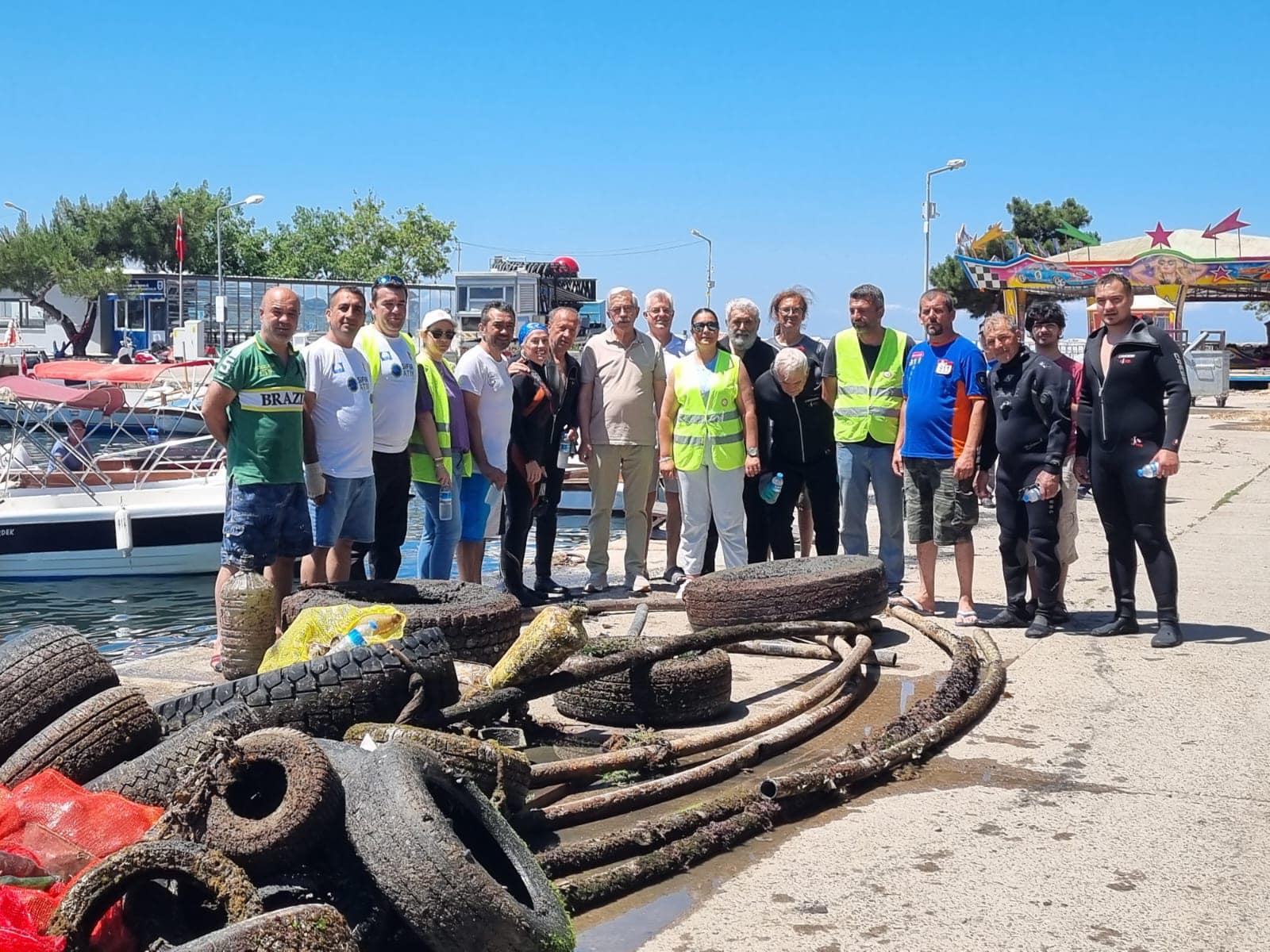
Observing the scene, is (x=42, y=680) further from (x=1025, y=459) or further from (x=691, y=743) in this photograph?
(x=1025, y=459)

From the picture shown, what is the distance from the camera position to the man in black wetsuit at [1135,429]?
7379mm

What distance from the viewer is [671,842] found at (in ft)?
14.4

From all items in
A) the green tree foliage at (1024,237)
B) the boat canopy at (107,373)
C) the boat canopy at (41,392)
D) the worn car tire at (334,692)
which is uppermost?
the green tree foliage at (1024,237)

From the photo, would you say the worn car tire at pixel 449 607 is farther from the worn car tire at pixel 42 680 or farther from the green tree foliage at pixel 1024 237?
the green tree foliage at pixel 1024 237

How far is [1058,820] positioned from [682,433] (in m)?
4.67

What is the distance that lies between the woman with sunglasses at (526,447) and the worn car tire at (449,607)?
6.71 ft

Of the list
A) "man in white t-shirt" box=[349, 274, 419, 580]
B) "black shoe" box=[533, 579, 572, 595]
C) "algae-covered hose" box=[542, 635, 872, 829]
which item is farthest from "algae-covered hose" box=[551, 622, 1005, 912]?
"black shoe" box=[533, 579, 572, 595]

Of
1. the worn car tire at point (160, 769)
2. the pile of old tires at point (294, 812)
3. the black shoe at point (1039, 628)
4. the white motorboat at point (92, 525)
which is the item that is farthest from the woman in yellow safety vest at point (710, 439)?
the white motorboat at point (92, 525)

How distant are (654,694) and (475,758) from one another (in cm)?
166

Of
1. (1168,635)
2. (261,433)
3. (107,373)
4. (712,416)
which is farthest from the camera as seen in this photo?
(107,373)

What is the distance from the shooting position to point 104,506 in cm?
1655

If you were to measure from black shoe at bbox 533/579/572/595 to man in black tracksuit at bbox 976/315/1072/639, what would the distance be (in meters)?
3.17

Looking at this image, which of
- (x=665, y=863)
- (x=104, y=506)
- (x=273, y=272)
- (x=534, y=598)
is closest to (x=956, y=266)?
(x=273, y=272)

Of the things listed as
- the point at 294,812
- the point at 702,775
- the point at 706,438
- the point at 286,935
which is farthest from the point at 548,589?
the point at 286,935
